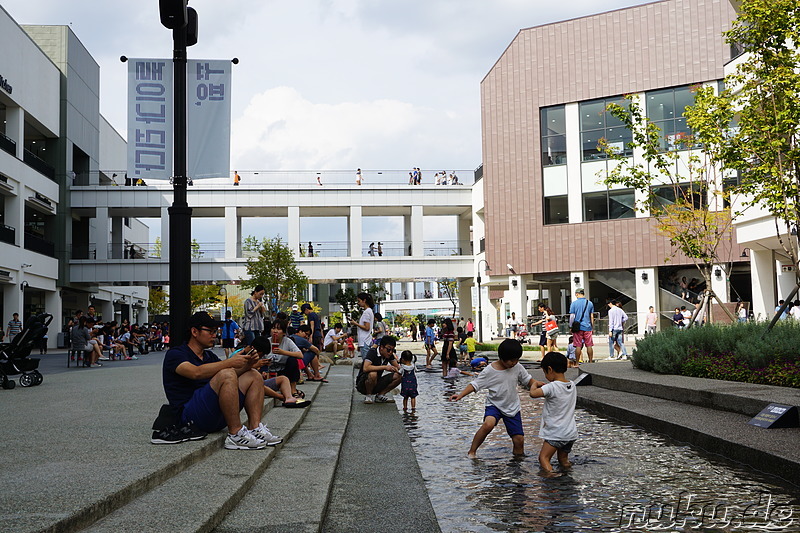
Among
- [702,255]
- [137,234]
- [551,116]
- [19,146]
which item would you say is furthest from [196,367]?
[137,234]

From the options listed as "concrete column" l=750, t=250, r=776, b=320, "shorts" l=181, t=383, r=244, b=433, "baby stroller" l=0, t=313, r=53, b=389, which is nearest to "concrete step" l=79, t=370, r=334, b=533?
"shorts" l=181, t=383, r=244, b=433

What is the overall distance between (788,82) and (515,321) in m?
30.0

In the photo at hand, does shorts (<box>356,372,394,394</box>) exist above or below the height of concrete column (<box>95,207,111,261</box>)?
below

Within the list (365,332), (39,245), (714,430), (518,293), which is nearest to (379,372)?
(365,332)

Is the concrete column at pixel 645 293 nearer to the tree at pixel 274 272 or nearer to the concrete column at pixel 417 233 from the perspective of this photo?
the concrete column at pixel 417 233

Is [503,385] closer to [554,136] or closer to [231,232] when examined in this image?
[554,136]

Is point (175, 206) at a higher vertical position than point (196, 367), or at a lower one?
higher

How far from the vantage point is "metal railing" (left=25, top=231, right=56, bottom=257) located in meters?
42.2

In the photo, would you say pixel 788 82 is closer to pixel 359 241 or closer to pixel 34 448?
pixel 34 448

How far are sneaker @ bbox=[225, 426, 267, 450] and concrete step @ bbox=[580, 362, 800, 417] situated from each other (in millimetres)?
5594

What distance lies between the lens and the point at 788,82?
14945mm

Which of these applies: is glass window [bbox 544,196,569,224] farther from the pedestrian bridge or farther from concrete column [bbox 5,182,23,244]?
concrete column [bbox 5,182,23,244]

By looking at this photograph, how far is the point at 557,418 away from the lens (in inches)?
273

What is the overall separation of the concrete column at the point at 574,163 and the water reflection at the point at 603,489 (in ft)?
115
